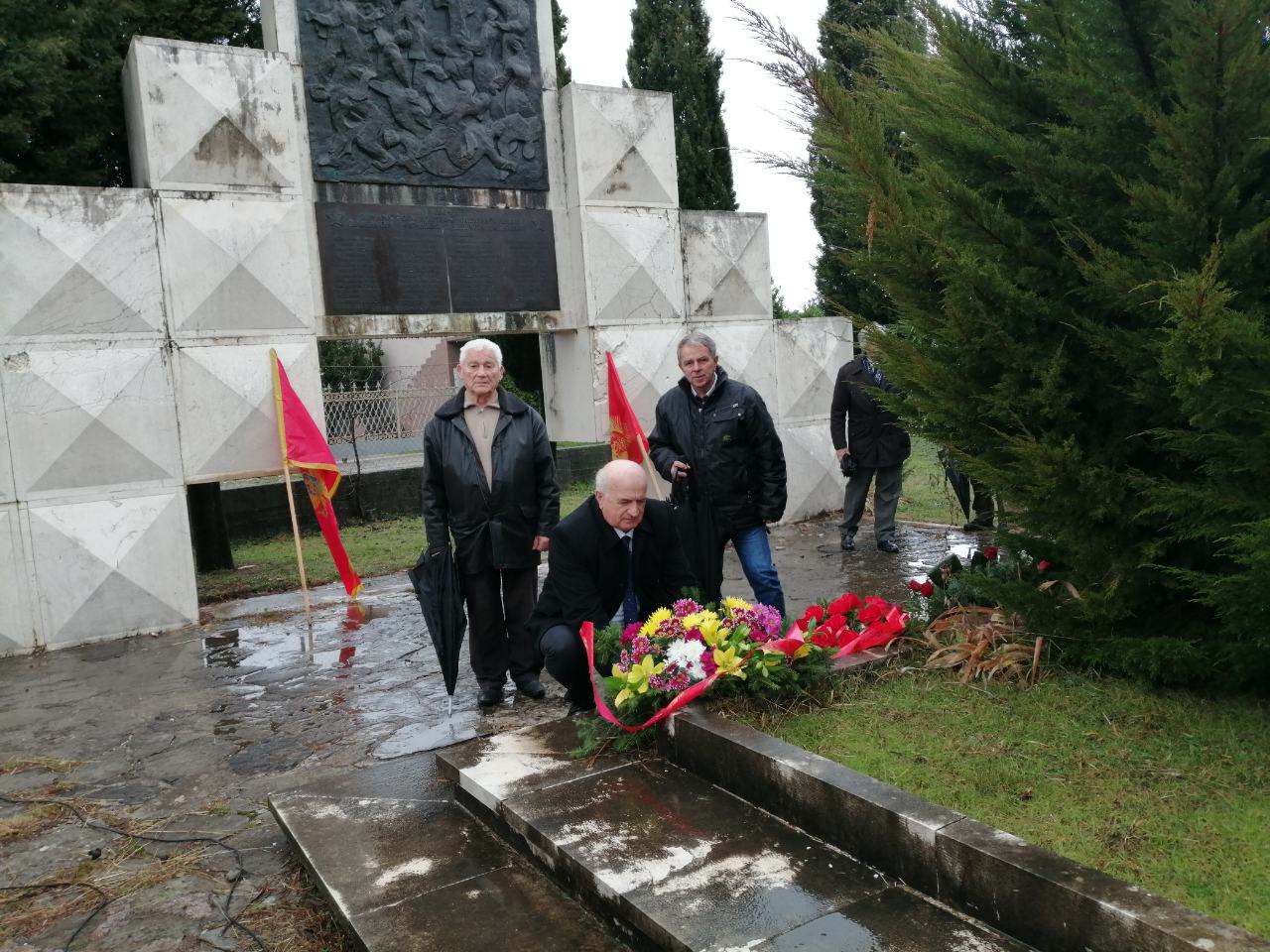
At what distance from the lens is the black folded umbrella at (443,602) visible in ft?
17.0

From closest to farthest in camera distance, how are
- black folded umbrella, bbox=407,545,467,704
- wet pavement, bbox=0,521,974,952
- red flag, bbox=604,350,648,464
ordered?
wet pavement, bbox=0,521,974,952
black folded umbrella, bbox=407,545,467,704
red flag, bbox=604,350,648,464

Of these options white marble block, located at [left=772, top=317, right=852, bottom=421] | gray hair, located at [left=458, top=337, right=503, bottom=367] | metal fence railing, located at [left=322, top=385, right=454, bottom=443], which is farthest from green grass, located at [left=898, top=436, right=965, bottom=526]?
metal fence railing, located at [left=322, top=385, right=454, bottom=443]

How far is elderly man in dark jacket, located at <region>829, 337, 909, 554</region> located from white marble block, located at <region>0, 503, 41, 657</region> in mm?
6199

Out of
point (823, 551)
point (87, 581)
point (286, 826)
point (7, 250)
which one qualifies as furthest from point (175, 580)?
point (823, 551)

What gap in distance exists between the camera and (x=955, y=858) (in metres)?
2.63

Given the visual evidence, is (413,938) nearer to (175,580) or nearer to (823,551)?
(175,580)

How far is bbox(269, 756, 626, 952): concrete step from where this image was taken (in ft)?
9.64

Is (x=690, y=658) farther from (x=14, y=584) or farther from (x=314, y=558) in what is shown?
(x=314, y=558)

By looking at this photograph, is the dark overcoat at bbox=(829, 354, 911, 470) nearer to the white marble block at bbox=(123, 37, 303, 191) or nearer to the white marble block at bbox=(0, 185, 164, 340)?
the white marble block at bbox=(123, 37, 303, 191)

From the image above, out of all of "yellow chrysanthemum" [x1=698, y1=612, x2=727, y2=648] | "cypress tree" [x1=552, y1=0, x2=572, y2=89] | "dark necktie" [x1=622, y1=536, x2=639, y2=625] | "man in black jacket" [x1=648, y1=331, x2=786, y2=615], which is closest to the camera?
"yellow chrysanthemum" [x1=698, y1=612, x2=727, y2=648]

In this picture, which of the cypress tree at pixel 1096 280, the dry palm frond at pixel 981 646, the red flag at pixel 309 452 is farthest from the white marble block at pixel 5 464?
the dry palm frond at pixel 981 646

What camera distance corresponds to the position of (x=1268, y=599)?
293cm

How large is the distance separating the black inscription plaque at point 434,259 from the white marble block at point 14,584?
2.61 m

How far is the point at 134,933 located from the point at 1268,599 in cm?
355
